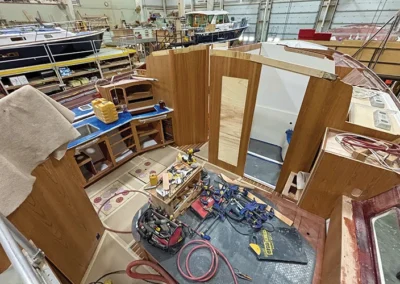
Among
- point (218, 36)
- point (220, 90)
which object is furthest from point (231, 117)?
point (218, 36)

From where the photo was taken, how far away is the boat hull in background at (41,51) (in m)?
4.63

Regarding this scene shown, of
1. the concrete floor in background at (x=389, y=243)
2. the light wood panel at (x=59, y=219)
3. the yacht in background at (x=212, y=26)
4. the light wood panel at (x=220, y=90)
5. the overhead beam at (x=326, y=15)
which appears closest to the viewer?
the concrete floor in background at (x=389, y=243)

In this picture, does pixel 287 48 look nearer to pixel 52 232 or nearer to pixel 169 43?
pixel 52 232

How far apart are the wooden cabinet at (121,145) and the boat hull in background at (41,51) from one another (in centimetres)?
372

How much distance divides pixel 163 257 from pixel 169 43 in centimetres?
893

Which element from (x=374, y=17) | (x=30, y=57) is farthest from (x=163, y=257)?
(x=374, y=17)

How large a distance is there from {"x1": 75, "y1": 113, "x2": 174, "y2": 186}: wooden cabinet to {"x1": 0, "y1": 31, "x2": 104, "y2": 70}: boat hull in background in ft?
12.2

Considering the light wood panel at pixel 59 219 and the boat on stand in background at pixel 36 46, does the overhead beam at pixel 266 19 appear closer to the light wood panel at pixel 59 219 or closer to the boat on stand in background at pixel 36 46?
the boat on stand in background at pixel 36 46

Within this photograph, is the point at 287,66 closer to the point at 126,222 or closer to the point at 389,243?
the point at 389,243

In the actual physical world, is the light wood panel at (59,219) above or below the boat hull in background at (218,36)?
below

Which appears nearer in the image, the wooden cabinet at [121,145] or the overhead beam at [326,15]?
the wooden cabinet at [121,145]

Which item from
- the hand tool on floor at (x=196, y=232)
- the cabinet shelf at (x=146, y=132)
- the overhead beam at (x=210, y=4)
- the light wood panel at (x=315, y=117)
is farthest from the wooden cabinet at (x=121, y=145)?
the overhead beam at (x=210, y=4)

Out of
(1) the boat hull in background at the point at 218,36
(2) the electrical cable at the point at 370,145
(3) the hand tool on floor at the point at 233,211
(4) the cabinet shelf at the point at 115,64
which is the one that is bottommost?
(3) the hand tool on floor at the point at 233,211

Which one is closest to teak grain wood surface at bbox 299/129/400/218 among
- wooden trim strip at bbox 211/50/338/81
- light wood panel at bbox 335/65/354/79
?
wooden trim strip at bbox 211/50/338/81
